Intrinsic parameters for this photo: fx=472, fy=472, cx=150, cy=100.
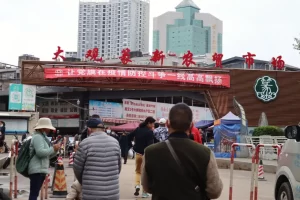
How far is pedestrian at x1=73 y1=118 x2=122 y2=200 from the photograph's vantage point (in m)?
5.02

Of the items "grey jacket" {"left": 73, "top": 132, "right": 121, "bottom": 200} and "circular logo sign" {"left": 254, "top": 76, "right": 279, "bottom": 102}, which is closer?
"grey jacket" {"left": 73, "top": 132, "right": 121, "bottom": 200}

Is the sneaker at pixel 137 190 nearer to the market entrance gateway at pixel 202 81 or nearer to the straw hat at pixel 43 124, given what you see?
the straw hat at pixel 43 124

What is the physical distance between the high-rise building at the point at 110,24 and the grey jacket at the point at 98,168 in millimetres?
84825

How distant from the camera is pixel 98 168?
505 centimetres

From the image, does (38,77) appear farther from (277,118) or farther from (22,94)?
(277,118)

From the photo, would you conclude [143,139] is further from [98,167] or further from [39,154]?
[98,167]

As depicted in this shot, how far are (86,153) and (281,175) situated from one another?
3.59 m

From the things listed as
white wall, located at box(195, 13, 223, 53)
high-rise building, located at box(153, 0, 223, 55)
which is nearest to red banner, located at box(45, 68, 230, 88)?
high-rise building, located at box(153, 0, 223, 55)

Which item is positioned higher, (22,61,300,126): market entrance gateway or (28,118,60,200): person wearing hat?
(22,61,300,126): market entrance gateway

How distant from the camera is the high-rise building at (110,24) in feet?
301

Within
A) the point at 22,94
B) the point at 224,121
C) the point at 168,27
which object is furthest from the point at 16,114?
the point at 168,27

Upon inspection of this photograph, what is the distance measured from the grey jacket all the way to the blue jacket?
5.69 feet

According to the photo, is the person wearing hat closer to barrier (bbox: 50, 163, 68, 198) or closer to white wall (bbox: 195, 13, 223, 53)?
barrier (bbox: 50, 163, 68, 198)

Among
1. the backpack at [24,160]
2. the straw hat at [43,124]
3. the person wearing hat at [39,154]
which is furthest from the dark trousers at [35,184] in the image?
the straw hat at [43,124]
